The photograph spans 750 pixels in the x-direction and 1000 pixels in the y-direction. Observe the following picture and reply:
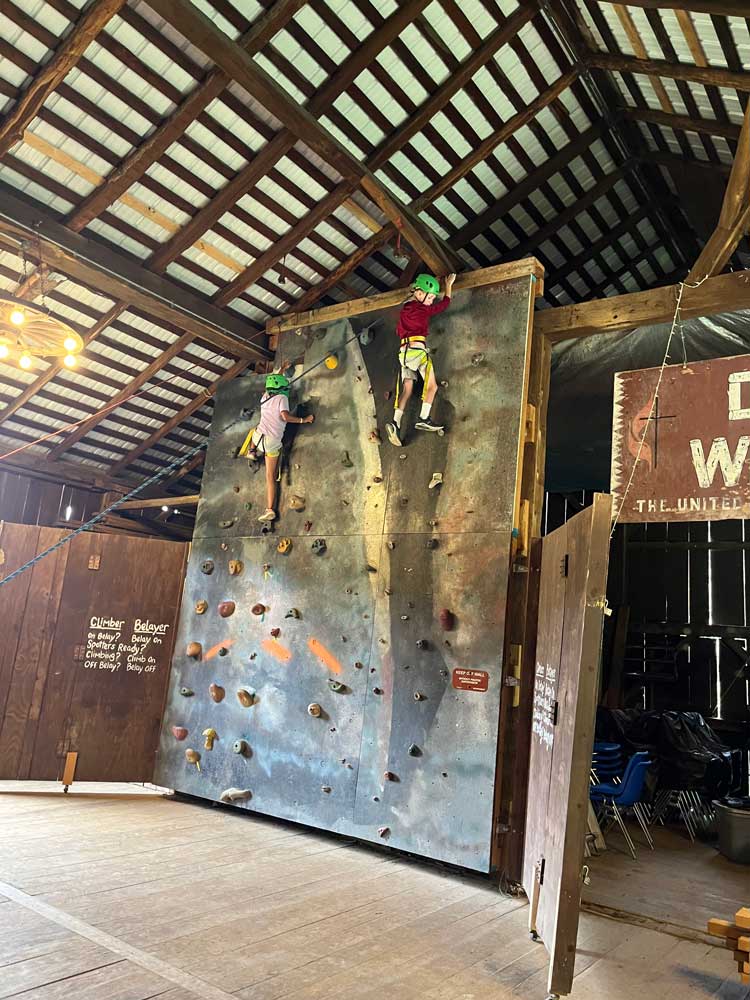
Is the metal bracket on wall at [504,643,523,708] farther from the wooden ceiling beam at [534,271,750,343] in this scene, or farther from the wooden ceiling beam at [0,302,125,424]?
the wooden ceiling beam at [0,302,125,424]

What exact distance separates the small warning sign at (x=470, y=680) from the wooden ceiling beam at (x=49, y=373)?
4552mm

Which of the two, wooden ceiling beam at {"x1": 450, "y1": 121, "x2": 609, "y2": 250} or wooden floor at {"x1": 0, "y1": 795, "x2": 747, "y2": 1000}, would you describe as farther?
wooden ceiling beam at {"x1": 450, "y1": 121, "x2": 609, "y2": 250}

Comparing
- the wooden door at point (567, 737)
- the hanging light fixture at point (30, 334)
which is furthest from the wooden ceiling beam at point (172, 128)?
the wooden door at point (567, 737)

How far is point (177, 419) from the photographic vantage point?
8766 millimetres

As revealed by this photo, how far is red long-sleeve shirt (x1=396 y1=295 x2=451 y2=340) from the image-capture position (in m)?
5.91

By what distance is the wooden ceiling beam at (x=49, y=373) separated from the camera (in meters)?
6.91

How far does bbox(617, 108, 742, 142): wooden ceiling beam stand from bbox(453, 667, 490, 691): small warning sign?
15.3 ft

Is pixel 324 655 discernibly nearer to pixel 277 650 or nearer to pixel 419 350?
pixel 277 650

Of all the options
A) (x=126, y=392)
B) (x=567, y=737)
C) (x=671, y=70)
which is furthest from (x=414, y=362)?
(x=126, y=392)

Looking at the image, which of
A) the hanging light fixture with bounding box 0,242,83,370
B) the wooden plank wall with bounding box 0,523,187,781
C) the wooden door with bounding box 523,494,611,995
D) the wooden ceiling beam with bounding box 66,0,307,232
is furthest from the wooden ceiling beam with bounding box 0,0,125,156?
the wooden door with bounding box 523,494,611,995

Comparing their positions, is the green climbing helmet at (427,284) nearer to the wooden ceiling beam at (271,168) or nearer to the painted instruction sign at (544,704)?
the wooden ceiling beam at (271,168)

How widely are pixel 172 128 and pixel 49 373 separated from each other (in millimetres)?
3206

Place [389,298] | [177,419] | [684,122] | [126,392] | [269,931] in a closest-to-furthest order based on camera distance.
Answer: [269,931]
[684,122]
[389,298]
[126,392]
[177,419]

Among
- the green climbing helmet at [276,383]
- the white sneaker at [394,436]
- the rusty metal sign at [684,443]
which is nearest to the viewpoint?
the rusty metal sign at [684,443]
